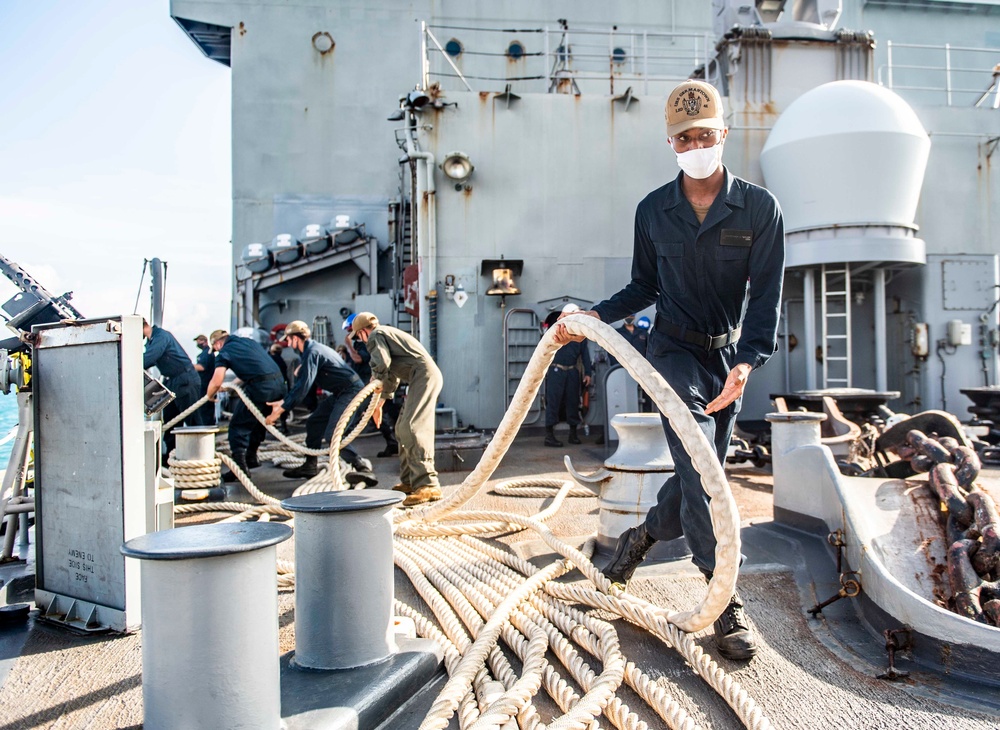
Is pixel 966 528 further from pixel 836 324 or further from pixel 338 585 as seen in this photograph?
pixel 836 324

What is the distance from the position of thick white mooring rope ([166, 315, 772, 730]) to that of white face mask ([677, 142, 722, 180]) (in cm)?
61

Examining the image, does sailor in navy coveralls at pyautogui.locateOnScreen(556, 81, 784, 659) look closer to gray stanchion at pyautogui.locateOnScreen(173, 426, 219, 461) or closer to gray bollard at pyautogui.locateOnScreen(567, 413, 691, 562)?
gray bollard at pyautogui.locateOnScreen(567, 413, 691, 562)

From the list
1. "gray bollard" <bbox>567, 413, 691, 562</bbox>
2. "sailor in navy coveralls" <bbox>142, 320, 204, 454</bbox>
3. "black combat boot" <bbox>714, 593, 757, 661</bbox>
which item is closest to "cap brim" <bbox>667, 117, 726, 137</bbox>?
"gray bollard" <bbox>567, 413, 691, 562</bbox>

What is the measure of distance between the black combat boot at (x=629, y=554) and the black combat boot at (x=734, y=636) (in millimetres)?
423

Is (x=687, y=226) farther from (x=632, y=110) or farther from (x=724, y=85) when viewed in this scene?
(x=724, y=85)

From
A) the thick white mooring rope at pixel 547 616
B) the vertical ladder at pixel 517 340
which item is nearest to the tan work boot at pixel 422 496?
the thick white mooring rope at pixel 547 616

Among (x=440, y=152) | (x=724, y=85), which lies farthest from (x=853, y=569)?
(x=724, y=85)

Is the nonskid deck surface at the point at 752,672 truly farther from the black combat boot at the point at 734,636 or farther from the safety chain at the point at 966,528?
the safety chain at the point at 966,528

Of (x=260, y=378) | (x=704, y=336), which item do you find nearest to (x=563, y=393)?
(x=260, y=378)

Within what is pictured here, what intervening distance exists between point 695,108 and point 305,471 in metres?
5.14

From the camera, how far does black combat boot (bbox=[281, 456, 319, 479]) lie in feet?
21.2

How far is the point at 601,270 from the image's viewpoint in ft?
30.5

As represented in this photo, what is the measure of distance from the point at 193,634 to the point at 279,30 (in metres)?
13.9

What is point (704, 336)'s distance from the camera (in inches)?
92.7
